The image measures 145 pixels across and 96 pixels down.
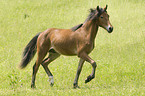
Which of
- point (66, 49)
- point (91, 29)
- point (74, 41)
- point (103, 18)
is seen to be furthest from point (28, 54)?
point (103, 18)

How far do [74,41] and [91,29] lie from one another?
2.71ft

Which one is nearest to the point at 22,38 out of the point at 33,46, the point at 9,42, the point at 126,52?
the point at 9,42

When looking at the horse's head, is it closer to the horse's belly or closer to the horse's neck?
the horse's neck

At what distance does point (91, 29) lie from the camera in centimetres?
1177

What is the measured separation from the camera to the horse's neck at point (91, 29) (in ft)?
38.3

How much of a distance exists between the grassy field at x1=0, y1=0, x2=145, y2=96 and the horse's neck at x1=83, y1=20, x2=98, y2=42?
→ 1903 mm

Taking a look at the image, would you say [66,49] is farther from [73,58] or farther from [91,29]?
[73,58]

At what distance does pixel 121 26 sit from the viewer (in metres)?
23.9

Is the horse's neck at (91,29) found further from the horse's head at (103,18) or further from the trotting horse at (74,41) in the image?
the horse's head at (103,18)

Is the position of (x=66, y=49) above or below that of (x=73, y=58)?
above

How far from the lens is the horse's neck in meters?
11.7

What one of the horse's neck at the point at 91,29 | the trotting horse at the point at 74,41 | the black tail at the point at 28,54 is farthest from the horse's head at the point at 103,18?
the black tail at the point at 28,54

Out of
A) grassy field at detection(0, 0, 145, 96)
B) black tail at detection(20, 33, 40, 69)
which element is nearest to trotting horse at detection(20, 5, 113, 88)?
black tail at detection(20, 33, 40, 69)

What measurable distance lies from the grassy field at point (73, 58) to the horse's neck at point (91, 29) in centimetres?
190
